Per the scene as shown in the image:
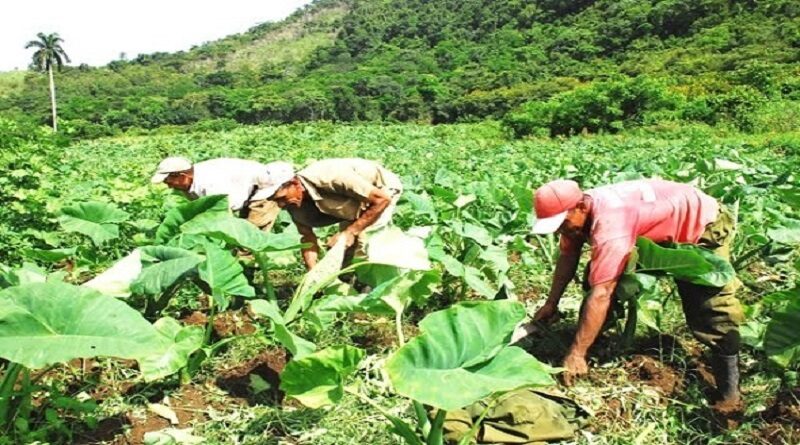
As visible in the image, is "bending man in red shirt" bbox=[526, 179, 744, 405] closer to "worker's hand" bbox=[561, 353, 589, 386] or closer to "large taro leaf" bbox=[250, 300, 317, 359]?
"worker's hand" bbox=[561, 353, 589, 386]

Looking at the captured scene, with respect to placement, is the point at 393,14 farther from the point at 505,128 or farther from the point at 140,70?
the point at 505,128

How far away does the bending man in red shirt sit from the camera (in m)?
2.75

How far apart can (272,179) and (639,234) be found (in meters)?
2.12

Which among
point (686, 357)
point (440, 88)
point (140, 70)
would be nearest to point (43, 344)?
point (686, 357)

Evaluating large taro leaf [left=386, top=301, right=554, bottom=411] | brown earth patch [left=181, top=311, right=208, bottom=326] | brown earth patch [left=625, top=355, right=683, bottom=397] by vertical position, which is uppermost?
large taro leaf [left=386, top=301, right=554, bottom=411]

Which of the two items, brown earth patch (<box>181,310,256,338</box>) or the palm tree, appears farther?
the palm tree

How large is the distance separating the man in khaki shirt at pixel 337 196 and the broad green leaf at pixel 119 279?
1.16 metres

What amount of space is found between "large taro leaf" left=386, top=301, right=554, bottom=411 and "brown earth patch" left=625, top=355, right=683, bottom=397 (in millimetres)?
1265

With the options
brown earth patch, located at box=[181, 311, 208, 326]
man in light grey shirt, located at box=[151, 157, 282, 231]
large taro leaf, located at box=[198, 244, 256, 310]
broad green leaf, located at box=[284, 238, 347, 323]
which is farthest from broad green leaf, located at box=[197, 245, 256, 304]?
man in light grey shirt, located at box=[151, 157, 282, 231]

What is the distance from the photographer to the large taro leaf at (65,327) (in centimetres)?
189

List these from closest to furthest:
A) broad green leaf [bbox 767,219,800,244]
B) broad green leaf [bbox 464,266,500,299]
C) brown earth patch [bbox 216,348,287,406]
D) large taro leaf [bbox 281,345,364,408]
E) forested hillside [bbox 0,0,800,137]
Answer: large taro leaf [bbox 281,345,364,408], brown earth patch [bbox 216,348,287,406], broad green leaf [bbox 464,266,500,299], broad green leaf [bbox 767,219,800,244], forested hillside [bbox 0,0,800,137]

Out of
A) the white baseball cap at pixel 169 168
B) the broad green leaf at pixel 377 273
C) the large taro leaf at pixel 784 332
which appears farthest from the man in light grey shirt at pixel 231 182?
the large taro leaf at pixel 784 332

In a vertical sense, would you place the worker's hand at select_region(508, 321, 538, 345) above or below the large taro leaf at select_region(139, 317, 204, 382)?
below

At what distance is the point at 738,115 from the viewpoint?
1861 centimetres
